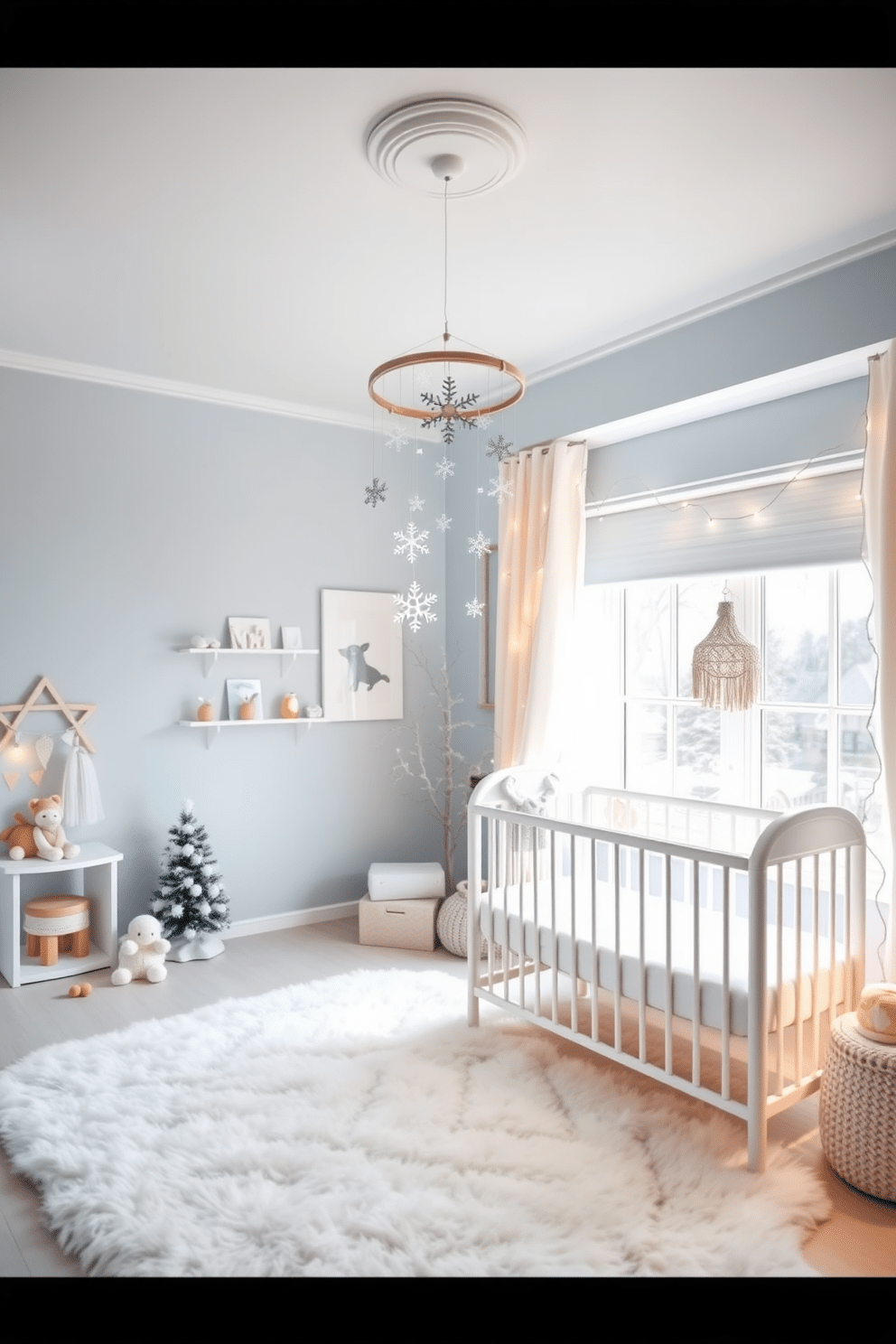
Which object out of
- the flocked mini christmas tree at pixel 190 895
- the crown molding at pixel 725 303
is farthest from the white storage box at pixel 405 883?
the crown molding at pixel 725 303

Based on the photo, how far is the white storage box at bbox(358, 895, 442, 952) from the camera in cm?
390

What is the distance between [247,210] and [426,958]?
2.92 m

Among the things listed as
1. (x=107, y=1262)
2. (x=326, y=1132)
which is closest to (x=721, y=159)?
(x=326, y=1132)

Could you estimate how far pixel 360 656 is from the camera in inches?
173

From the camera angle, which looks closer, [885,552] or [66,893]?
[885,552]

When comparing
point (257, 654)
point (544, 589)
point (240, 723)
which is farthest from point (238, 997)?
point (544, 589)

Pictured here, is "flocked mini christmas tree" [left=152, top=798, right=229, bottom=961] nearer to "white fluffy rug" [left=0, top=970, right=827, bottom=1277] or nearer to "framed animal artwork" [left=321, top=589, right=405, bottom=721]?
"white fluffy rug" [left=0, top=970, right=827, bottom=1277]

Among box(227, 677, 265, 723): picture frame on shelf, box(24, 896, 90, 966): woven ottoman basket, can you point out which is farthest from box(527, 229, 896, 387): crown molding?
box(24, 896, 90, 966): woven ottoman basket

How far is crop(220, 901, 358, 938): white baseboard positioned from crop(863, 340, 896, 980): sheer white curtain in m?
2.61

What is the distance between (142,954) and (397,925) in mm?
1086

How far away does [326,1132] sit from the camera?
223 centimetres

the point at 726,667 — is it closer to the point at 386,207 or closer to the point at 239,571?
the point at 386,207

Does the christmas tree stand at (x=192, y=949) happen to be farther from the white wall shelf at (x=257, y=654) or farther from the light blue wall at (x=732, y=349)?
the light blue wall at (x=732, y=349)
